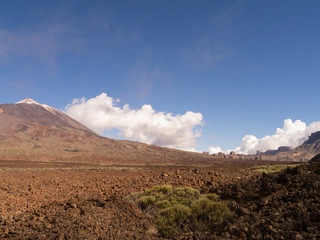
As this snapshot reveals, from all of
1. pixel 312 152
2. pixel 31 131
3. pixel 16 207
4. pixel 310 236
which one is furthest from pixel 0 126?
pixel 312 152

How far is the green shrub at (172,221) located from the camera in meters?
6.73

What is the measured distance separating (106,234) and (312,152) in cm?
20035

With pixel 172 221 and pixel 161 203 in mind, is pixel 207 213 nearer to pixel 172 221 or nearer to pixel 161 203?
pixel 172 221

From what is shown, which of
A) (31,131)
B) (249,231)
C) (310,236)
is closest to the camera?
(310,236)

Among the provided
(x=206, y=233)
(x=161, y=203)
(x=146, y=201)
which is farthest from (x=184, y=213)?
(x=146, y=201)

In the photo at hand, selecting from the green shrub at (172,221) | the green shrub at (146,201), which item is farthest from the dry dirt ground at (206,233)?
the green shrub at (146,201)

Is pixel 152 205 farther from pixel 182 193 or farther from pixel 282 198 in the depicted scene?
pixel 282 198

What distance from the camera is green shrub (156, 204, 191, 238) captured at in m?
6.73

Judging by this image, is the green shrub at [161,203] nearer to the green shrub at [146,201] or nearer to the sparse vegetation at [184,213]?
the sparse vegetation at [184,213]

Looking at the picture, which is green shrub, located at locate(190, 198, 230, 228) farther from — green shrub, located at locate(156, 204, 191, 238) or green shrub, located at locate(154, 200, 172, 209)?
green shrub, located at locate(154, 200, 172, 209)

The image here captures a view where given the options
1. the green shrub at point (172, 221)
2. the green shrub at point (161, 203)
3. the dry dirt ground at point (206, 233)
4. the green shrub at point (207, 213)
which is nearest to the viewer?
the dry dirt ground at point (206, 233)

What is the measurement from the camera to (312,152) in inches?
6688

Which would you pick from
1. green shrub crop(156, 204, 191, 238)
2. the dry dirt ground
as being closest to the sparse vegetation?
green shrub crop(156, 204, 191, 238)

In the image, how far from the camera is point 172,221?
729 centimetres
